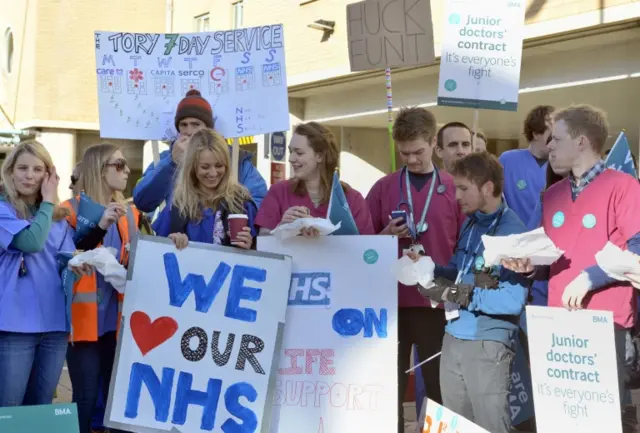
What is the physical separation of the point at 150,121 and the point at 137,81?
11.7 inches

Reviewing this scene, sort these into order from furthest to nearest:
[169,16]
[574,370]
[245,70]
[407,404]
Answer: [169,16] → [407,404] → [245,70] → [574,370]

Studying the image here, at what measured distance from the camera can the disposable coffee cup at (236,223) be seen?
12.8ft

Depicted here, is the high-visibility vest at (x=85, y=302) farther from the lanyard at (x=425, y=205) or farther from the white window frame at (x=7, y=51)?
the white window frame at (x=7, y=51)

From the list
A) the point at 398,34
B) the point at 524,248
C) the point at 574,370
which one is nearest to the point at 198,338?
the point at 524,248

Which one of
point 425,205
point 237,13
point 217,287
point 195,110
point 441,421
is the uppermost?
point 237,13

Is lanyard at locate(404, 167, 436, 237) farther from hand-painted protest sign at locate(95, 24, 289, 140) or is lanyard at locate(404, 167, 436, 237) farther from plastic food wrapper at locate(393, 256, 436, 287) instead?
hand-painted protest sign at locate(95, 24, 289, 140)

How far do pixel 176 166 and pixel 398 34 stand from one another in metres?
1.86

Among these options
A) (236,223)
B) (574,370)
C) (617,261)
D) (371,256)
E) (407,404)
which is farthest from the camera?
(407,404)

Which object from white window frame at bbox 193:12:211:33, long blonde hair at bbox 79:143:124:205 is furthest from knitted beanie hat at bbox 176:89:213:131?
white window frame at bbox 193:12:211:33

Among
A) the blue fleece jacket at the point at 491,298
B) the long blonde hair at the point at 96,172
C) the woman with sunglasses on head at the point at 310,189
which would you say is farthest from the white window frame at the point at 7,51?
the blue fleece jacket at the point at 491,298

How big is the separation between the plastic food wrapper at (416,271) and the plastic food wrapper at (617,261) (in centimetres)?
82

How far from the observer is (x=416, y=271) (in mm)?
3826

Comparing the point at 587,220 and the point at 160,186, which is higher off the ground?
the point at 160,186

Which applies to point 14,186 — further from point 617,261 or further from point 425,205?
point 617,261
